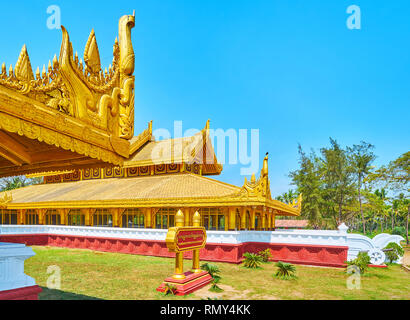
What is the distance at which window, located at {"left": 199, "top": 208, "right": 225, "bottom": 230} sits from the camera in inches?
658

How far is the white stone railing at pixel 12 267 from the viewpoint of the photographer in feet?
14.7

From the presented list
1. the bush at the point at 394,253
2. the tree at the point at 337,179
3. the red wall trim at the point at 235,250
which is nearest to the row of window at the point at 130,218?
the red wall trim at the point at 235,250

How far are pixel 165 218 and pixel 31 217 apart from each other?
12.7 meters

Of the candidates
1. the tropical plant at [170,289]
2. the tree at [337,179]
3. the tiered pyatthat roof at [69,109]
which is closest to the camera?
the tiered pyatthat roof at [69,109]

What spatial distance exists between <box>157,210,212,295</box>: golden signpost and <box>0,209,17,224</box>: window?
843 inches

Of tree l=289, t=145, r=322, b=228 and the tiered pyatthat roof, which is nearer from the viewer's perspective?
the tiered pyatthat roof

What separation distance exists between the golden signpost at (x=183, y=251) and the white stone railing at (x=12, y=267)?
3715 mm

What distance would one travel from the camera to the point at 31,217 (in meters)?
23.4

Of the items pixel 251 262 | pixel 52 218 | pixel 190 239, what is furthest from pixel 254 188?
pixel 52 218

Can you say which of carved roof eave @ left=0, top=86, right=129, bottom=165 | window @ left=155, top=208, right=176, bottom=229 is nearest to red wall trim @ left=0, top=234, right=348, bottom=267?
window @ left=155, top=208, right=176, bottom=229

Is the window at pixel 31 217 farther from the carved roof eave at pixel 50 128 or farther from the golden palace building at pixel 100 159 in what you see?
the carved roof eave at pixel 50 128

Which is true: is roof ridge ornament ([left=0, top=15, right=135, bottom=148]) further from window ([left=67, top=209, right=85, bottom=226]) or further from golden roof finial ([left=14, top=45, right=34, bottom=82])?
window ([left=67, top=209, right=85, bottom=226])

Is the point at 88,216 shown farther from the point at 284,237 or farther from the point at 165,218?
the point at 284,237
